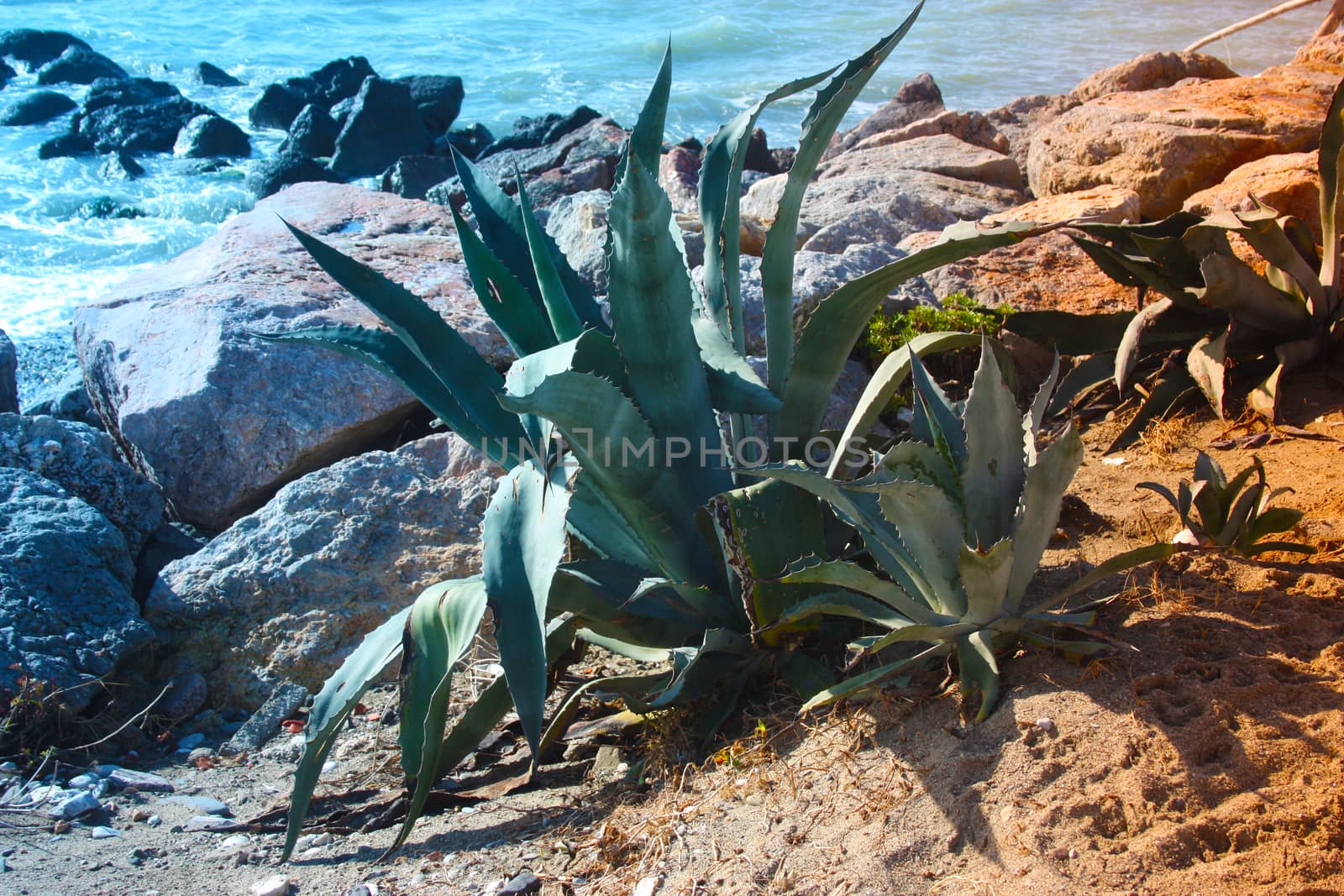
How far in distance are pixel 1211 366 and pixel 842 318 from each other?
1.37m

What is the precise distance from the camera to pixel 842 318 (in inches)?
95.3

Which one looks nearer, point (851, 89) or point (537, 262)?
point (851, 89)

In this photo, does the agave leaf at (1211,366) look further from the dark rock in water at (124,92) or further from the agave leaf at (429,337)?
the dark rock in water at (124,92)

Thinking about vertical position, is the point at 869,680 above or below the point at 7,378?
above

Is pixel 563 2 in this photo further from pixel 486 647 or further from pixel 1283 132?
pixel 486 647

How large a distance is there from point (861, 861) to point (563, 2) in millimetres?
25397

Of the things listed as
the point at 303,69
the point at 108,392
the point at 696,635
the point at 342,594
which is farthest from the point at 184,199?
the point at 696,635

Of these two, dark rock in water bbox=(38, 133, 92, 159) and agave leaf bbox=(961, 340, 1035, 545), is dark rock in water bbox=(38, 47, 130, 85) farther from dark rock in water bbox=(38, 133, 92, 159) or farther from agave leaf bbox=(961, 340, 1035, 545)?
agave leaf bbox=(961, 340, 1035, 545)

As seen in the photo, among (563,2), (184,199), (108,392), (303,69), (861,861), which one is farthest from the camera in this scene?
(563,2)

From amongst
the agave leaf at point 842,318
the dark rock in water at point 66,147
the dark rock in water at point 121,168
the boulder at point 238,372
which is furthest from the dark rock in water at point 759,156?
the dark rock in water at point 66,147

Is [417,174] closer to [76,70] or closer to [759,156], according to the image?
[759,156]

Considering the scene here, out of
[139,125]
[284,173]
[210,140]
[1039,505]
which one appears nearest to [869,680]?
[1039,505]

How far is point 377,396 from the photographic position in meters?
4.21

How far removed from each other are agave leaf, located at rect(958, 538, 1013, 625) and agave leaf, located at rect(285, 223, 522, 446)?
1.07 m
